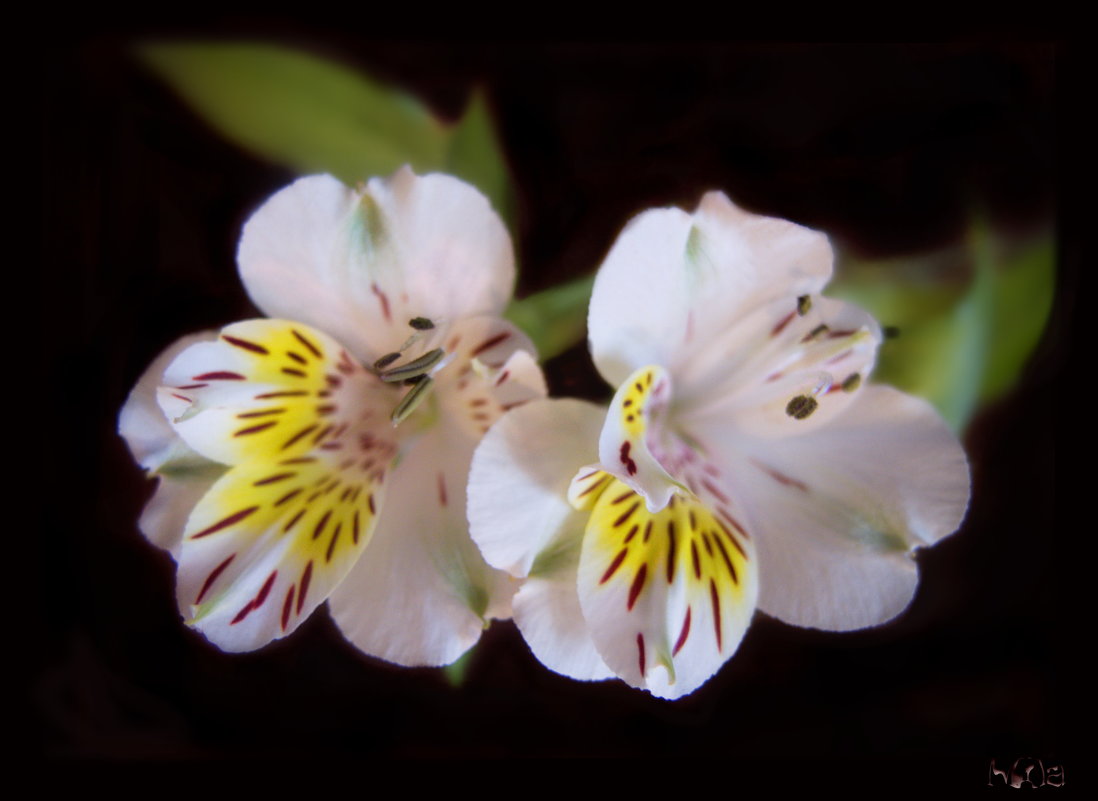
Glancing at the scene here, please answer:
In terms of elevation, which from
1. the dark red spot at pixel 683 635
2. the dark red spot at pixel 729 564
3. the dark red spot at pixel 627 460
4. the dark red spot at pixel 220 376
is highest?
the dark red spot at pixel 220 376

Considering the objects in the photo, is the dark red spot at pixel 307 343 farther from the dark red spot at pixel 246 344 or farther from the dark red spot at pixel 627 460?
the dark red spot at pixel 627 460

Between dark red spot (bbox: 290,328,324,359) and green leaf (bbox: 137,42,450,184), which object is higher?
green leaf (bbox: 137,42,450,184)

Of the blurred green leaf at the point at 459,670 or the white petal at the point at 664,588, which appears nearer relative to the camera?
the white petal at the point at 664,588

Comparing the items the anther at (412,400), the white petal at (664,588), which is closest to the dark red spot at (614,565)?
the white petal at (664,588)

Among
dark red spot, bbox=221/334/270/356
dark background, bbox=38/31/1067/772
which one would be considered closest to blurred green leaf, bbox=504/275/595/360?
dark background, bbox=38/31/1067/772

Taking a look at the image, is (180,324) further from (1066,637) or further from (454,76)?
(1066,637)

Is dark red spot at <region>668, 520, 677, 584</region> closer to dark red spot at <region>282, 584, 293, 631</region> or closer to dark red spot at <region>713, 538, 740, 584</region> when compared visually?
dark red spot at <region>713, 538, 740, 584</region>
